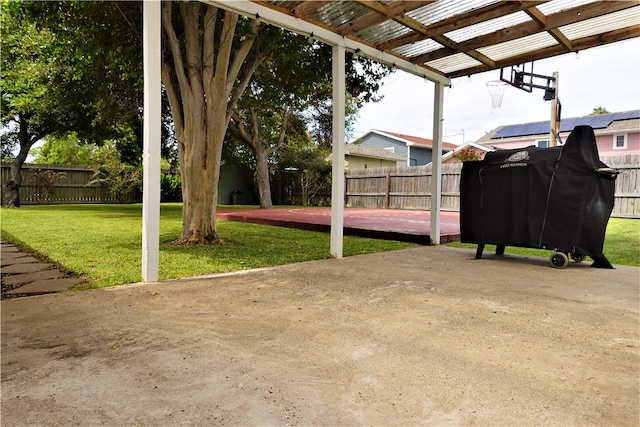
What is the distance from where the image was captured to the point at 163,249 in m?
5.21

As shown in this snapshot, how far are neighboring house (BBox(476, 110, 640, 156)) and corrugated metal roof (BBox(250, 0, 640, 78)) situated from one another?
50.9ft

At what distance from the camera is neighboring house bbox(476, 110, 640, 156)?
18.8m

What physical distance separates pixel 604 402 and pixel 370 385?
0.91m

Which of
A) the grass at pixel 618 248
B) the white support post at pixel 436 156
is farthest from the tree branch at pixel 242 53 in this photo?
the grass at pixel 618 248

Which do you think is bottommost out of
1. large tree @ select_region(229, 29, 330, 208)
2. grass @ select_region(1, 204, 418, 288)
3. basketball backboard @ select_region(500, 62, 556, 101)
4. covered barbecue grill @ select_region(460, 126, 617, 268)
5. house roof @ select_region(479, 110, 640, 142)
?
grass @ select_region(1, 204, 418, 288)

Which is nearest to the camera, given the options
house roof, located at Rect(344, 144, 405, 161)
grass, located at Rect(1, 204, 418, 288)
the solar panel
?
grass, located at Rect(1, 204, 418, 288)

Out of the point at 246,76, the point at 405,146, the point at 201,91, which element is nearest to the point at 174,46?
the point at 201,91

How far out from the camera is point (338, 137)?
479 centimetres

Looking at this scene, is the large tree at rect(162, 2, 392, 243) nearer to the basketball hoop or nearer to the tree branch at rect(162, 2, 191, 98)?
the tree branch at rect(162, 2, 191, 98)

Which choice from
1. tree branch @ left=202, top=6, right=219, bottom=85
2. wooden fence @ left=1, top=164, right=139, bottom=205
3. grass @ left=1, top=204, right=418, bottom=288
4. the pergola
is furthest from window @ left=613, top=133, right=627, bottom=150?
wooden fence @ left=1, top=164, right=139, bottom=205

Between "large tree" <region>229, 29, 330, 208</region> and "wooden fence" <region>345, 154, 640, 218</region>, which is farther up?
"large tree" <region>229, 29, 330, 208</region>

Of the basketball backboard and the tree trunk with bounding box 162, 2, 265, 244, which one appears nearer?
the tree trunk with bounding box 162, 2, 265, 244

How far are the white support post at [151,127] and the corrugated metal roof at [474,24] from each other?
1.17m

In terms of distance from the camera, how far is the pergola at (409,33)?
3311 mm
